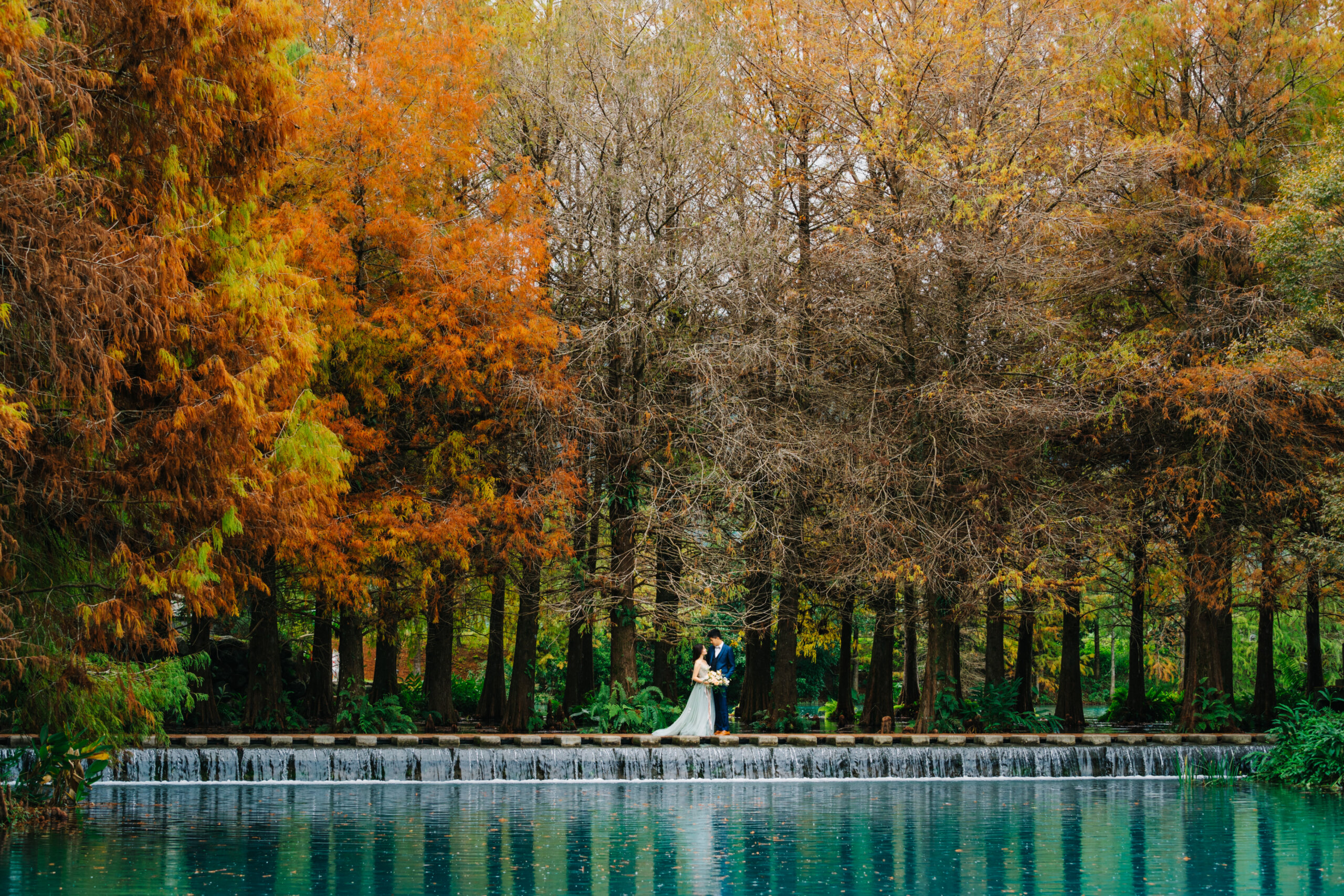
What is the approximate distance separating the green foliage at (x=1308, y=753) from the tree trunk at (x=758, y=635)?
301 inches

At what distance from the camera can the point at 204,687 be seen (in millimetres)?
21344

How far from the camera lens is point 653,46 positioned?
21.8 meters

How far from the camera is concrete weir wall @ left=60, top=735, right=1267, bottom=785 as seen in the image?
1728cm

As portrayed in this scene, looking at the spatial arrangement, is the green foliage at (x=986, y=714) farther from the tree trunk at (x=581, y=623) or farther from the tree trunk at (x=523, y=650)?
the tree trunk at (x=523, y=650)

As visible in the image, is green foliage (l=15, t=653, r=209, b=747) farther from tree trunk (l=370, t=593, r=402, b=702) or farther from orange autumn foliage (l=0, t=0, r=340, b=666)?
tree trunk (l=370, t=593, r=402, b=702)

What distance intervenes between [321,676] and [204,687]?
6.76ft

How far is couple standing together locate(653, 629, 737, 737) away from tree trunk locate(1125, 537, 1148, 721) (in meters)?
7.29

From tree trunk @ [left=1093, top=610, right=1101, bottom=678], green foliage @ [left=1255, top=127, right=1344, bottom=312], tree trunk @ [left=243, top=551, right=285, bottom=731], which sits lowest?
tree trunk @ [left=1093, top=610, right=1101, bottom=678]

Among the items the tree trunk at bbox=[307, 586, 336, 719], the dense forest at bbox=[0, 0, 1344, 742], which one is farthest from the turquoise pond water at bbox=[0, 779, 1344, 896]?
the tree trunk at bbox=[307, 586, 336, 719]

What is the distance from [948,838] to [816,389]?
38.2ft

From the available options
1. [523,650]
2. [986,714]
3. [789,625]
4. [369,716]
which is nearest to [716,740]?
[789,625]

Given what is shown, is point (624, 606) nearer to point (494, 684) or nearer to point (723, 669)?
point (723, 669)

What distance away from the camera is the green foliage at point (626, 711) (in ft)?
66.3

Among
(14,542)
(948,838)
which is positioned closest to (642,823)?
(948,838)
